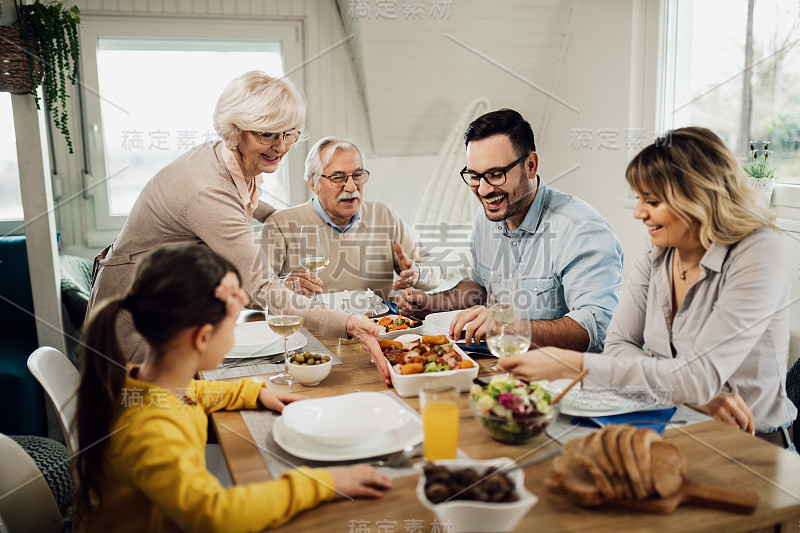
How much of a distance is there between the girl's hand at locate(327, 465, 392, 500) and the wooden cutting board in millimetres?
350

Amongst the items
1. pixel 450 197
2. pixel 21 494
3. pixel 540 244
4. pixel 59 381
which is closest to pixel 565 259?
pixel 540 244

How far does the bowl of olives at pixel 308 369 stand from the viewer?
150 cm

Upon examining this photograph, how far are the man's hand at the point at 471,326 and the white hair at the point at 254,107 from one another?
83 cm

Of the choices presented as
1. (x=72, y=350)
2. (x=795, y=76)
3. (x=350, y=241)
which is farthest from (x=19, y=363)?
(x=795, y=76)

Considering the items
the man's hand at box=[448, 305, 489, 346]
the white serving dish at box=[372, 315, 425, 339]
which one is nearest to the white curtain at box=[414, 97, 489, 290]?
the white serving dish at box=[372, 315, 425, 339]

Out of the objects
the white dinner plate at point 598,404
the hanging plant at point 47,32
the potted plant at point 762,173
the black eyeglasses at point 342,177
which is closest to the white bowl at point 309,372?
the white dinner plate at point 598,404

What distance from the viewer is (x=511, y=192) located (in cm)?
210

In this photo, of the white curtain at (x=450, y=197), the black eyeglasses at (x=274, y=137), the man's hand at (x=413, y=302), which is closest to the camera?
the black eyeglasses at (x=274, y=137)

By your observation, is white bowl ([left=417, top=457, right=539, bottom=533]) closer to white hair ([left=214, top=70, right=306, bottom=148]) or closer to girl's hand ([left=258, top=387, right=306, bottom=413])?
girl's hand ([left=258, top=387, right=306, bottom=413])

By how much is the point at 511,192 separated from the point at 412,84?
2.06 metres

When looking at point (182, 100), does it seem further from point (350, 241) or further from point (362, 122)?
point (350, 241)

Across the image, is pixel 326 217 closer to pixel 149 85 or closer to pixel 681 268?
pixel 681 268

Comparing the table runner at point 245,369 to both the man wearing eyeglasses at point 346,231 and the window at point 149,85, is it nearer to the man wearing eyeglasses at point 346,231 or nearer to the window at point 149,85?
the man wearing eyeglasses at point 346,231

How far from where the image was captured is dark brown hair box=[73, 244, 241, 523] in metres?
1.09
